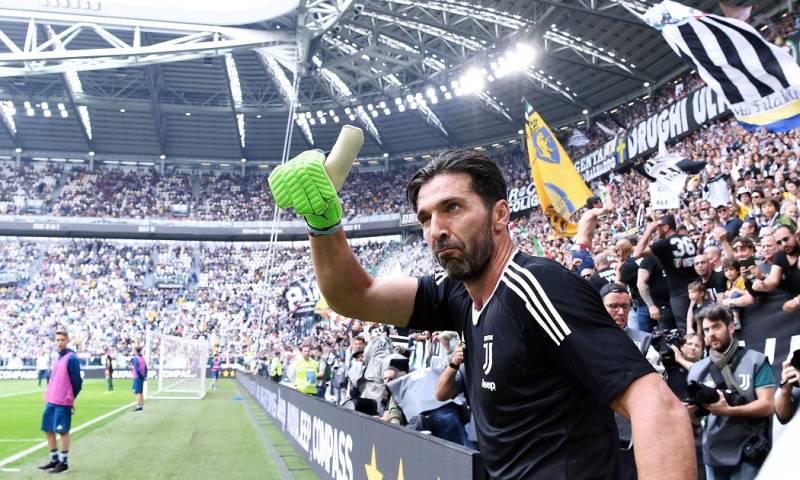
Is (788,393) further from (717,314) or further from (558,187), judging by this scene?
(558,187)

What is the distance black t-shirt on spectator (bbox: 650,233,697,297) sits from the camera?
24.2 ft

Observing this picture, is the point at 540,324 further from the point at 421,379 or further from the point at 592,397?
the point at 421,379

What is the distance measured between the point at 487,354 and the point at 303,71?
101 feet

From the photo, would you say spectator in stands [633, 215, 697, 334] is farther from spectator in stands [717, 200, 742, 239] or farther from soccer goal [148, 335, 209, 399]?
soccer goal [148, 335, 209, 399]

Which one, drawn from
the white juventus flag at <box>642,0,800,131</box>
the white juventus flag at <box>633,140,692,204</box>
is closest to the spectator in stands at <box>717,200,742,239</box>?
the white juventus flag at <box>642,0,800,131</box>

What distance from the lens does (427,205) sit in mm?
2166

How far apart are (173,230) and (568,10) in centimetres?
3500

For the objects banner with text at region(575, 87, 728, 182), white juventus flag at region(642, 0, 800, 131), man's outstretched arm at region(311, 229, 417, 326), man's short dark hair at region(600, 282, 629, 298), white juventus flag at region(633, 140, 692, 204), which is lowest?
man's outstretched arm at region(311, 229, 417, 326)

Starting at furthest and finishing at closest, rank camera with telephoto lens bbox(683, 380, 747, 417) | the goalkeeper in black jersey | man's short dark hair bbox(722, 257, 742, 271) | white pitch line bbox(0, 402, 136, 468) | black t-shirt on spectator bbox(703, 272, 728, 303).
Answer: white pitch line bbox(0, 402, 136, 468) < black t-shirt on spectator bbox(703, 272, 728, 303) < man's short dark hair bbox(722, 257, 742, 271) < camera with telephoto lens bbox(683, 380, 747, 417) < the goalkeeper in black jersey

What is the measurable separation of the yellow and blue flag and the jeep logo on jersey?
9990 mm

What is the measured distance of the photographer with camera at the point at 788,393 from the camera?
3.93 metres

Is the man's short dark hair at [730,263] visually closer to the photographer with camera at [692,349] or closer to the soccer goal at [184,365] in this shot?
the photographer with camera at [692,349]

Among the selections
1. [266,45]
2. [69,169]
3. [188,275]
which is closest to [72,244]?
[69,169]

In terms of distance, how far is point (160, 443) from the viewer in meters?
12.8
